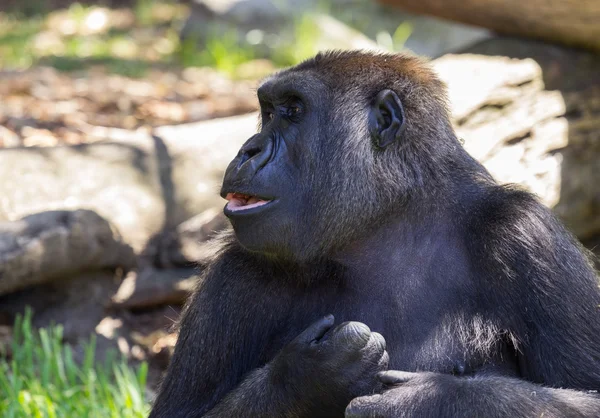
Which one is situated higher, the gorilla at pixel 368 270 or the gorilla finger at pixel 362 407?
the gorilla at pixel 368 270

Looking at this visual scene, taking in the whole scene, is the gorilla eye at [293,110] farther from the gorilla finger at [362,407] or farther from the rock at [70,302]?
the rock at [70,302]

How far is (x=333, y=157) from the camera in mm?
3750

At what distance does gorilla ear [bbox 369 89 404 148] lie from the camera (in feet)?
12.3

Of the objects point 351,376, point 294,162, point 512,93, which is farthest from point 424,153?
point 512,93

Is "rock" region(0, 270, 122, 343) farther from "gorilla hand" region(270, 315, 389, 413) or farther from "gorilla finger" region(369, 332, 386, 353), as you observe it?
"gorilla finger" region(369, 332, 386, 353)

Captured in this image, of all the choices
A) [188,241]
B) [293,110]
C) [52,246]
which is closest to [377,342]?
[293,110]

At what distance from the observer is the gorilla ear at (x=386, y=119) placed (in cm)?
374

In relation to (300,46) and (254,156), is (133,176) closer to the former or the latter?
(254,156)

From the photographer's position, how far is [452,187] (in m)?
3.84

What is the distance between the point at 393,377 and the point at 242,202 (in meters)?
0.99

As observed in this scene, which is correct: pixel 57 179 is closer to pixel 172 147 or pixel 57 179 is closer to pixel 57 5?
pixel 172 147

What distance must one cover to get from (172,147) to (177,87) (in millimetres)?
4263

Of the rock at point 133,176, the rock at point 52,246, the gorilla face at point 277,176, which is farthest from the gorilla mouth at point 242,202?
the rock at point 133,176

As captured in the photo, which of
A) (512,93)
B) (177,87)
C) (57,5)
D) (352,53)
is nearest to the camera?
(352,53)
